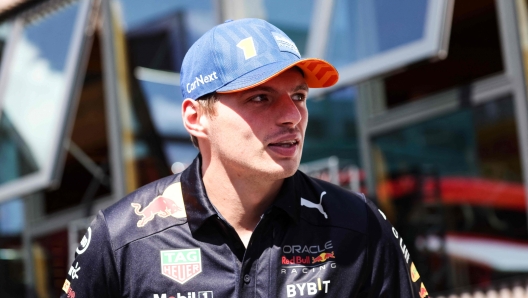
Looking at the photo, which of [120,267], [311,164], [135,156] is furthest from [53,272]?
[120,267]

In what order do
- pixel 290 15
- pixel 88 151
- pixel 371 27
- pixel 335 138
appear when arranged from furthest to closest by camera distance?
pixel 88 151
pixel 335 138
pixel 290 15
pixel 371 27

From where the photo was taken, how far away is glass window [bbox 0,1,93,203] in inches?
287

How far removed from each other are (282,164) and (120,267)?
58 cm

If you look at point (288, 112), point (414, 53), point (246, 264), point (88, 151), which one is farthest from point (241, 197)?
point (88, 151)

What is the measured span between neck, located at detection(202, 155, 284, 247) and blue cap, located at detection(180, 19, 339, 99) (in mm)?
273

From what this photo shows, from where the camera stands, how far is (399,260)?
8.64 feet

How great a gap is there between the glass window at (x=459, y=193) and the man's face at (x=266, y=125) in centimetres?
301

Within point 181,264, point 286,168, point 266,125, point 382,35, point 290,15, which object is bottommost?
point 181,264

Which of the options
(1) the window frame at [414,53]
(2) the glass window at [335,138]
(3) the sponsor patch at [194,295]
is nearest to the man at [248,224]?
(3) the sponsor patch at [194,295]

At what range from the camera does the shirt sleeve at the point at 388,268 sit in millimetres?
2598

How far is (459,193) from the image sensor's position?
5582 mm

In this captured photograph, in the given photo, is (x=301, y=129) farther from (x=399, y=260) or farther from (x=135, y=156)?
(x=135, y=156)

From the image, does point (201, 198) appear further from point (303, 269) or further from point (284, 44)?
point (284, 44)

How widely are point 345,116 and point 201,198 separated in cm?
364
